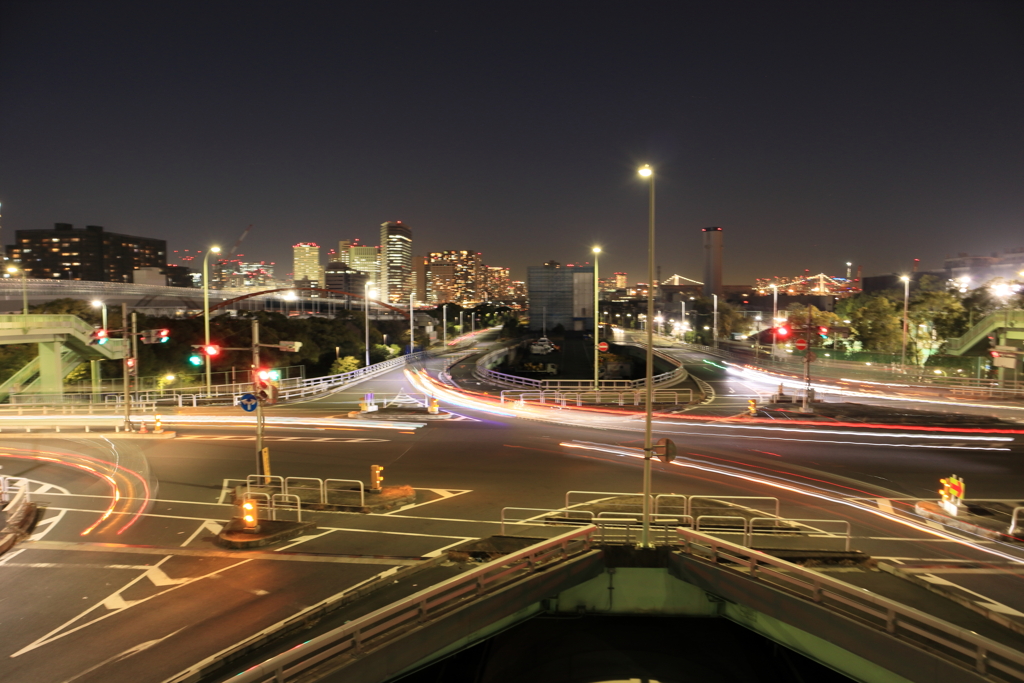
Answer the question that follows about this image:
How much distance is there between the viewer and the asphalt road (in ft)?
30.7

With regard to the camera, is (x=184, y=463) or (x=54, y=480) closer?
(x=54, y=480)

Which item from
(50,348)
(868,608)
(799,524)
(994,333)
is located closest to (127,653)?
(868,608)

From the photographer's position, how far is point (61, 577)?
441 inches

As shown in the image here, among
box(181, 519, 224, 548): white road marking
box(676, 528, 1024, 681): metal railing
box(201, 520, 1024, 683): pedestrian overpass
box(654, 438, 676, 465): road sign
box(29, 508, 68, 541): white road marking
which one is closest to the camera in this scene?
box(676, 528, 1024, 681): metal railing

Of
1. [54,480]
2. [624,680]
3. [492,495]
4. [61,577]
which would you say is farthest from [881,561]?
[54,480]

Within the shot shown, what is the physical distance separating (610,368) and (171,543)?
55.5 metres

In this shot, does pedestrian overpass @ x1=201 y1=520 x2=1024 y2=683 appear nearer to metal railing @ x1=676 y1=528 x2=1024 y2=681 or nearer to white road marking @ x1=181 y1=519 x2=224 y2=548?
metal railing @ x1=676 y1=528 x2=1024 y2=681

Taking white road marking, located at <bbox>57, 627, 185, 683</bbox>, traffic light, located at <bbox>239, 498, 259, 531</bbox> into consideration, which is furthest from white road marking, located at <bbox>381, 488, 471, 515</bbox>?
white road marking, located at <bbox>57, 627, 185, 683</bbox>

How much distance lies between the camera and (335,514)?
14391 millimetres

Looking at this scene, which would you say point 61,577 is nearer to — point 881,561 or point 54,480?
point 54,480

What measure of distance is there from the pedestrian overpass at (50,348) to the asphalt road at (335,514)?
1199 cm

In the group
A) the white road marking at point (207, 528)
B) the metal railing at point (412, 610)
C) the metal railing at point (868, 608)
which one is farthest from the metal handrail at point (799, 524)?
the white road marking at point (207, 528)

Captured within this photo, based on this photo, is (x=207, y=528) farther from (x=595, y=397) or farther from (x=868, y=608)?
(x=595, y=397)

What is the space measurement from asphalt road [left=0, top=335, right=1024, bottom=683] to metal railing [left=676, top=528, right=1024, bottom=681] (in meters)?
2.67
